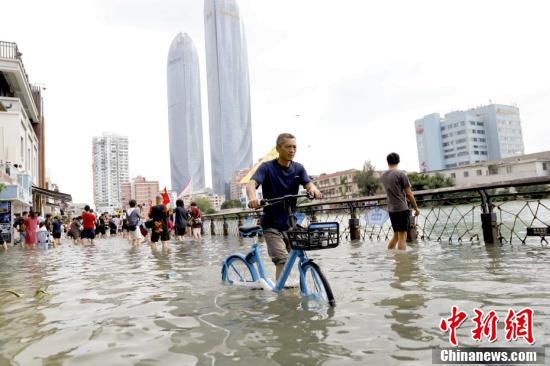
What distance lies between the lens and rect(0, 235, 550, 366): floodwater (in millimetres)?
2717

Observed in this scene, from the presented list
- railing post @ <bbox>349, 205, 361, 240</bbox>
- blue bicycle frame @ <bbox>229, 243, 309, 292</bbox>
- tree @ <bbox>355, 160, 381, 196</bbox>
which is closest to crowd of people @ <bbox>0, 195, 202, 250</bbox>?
railing post @ <bbox>349, 205, 361, 240</bbox>

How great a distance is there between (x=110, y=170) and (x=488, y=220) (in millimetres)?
194857

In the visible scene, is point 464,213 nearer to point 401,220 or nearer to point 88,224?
point 401,220

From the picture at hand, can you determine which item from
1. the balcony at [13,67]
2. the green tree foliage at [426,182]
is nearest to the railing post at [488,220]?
the balcony at [13,67]

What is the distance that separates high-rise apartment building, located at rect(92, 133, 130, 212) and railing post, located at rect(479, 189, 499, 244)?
188 metres

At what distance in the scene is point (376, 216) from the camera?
451 inches

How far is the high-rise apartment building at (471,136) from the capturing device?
128 metres

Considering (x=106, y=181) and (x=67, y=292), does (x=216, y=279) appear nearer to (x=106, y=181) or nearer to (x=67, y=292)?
(x=67, y=292)

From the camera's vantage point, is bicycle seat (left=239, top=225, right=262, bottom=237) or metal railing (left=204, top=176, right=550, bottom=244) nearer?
bicycle seat (left=239, top=225, right=262, bottom=237)

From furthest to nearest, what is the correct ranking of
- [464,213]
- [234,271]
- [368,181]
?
[368,181]
[464,213]
[234,271]

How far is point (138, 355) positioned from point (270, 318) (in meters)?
1.21

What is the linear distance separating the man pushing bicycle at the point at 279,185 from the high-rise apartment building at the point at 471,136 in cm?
13530

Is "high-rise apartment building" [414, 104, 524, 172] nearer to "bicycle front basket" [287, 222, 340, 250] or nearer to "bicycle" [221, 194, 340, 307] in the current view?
"bicycle" [221, 194, 340, 307]

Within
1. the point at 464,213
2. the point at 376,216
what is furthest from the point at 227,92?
the point at 464,213
